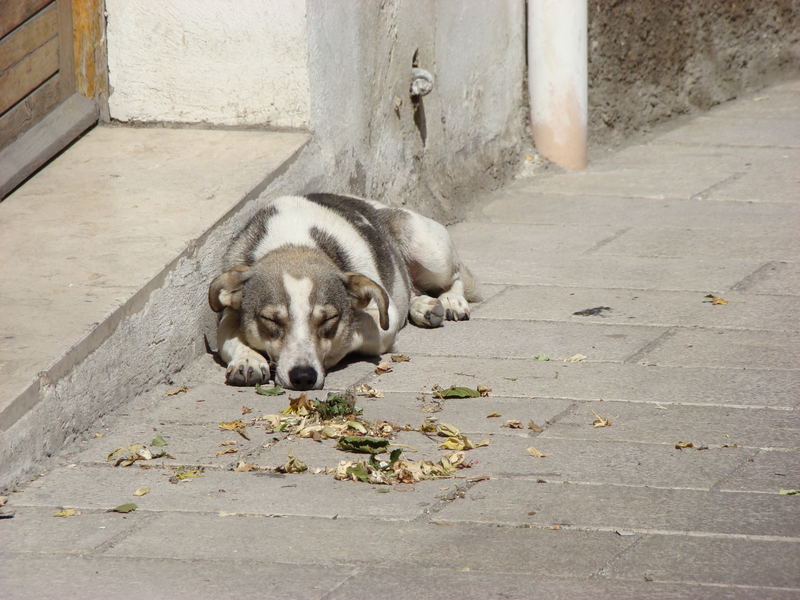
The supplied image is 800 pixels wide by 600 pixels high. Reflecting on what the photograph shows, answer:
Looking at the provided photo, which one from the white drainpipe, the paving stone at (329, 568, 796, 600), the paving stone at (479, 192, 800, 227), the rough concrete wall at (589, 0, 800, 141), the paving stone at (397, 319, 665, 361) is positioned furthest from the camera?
the rough concrete wall at (589, 0, 800, 141)

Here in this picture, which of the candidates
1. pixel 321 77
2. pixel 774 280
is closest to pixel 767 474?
pixel 774 280

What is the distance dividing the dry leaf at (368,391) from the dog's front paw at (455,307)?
112 cm

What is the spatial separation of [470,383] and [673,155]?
16.5 feet

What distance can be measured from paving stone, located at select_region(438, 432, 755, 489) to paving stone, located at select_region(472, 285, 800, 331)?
5.64 feet

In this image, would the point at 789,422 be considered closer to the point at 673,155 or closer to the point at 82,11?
the point at 82,11

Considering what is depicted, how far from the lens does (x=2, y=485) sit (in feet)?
15.1

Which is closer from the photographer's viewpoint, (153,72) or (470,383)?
(470,383)

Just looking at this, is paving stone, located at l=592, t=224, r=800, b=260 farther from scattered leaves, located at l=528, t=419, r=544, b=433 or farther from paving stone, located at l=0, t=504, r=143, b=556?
paving stone, located at l=0, t=504, r=143, b=556

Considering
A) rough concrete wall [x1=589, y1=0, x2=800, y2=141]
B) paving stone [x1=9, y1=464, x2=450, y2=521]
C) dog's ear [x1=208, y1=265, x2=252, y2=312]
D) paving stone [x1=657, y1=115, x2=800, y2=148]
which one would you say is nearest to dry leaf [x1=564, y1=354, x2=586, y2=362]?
dog's ear [x1=208, y1=265, x2=252, y2=312]

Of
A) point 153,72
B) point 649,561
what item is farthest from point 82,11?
point 649,561

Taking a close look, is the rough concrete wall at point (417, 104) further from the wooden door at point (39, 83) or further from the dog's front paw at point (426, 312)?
the wooden door at point (39, 83)

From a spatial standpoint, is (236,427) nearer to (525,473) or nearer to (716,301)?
(525,473)

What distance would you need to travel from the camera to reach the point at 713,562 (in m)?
3.83

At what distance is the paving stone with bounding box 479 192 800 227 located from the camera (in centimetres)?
851
